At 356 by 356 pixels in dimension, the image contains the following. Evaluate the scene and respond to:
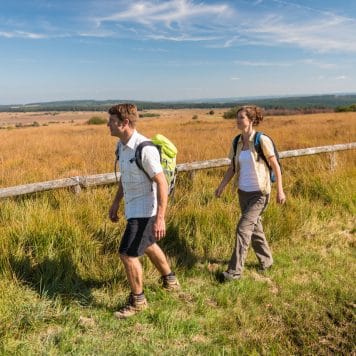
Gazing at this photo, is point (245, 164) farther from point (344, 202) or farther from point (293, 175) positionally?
point (293, 175)

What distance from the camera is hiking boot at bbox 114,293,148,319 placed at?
3.37 m

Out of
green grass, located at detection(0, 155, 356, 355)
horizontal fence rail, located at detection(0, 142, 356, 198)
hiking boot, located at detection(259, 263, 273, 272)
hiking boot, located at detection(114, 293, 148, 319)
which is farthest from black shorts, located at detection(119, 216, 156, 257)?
horizontal fence rail, located at detection(0, 142, 356, 198)

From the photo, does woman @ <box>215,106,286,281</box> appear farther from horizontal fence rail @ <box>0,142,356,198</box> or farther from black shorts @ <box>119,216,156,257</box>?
horizontal fence rail @ <box>0,142,356,198</box>

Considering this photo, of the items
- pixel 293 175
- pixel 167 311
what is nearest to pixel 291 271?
pixel 167 311

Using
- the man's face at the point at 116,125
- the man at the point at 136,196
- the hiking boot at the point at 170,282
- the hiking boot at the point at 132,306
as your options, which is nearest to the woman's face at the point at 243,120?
the man at the point at 136,196

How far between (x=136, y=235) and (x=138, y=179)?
0.48 m

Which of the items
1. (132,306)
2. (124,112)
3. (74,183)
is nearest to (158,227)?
(132,306)

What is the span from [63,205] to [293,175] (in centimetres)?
493

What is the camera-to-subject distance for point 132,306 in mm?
3439

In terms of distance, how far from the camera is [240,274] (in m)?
4.06

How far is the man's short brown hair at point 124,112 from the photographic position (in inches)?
121

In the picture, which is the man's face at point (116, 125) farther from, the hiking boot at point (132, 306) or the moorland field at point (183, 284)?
the moorland field at point (183, 284)

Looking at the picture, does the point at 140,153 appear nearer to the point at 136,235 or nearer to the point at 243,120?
the point at 136,235

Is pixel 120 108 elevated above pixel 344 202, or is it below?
above
